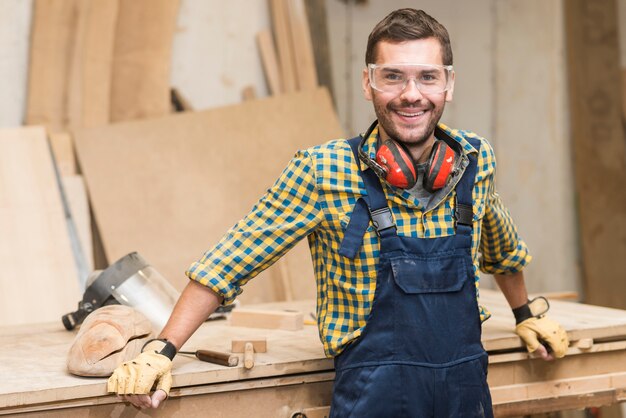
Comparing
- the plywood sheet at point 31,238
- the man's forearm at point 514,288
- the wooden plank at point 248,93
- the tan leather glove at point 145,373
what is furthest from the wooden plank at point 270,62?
the tan leather glove at point 145,373

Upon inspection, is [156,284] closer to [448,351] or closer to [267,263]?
[267,263]

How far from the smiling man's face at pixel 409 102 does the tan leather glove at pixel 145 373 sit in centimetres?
87

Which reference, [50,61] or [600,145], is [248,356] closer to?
[50,61]

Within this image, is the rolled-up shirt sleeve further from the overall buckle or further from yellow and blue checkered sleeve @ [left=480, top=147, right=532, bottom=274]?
the overall buckle

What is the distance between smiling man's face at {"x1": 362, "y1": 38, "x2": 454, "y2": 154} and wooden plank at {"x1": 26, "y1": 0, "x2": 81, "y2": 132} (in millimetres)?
2759

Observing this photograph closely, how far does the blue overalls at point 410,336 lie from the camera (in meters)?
2.37

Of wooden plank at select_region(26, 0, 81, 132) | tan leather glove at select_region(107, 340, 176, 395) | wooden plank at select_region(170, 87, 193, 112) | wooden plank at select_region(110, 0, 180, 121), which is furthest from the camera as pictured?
wooden plank at select_region(170, 87, 193, 112)

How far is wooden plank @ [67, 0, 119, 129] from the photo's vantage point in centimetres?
478

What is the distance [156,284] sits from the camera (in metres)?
3.17

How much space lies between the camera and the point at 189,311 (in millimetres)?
2449

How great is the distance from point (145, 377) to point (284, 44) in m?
3.31

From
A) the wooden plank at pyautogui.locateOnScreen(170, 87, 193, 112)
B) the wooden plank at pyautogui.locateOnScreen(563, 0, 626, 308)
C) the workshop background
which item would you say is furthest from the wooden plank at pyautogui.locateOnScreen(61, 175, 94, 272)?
the wooden plank at pyautogui.locateOnScreen(563, 0, 626, 308)

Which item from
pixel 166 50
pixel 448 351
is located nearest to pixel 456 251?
pixel 448 351

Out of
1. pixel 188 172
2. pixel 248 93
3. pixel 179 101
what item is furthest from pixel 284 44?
pixel 188 172
